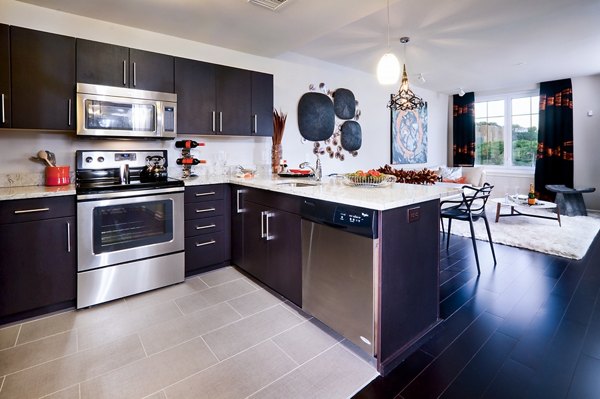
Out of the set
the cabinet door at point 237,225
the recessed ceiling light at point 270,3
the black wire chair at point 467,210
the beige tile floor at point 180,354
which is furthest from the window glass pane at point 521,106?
the beige tile floor at point 180,354

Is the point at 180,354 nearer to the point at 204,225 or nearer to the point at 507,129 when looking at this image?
the point at 204,225

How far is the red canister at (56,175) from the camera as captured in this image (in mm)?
2541

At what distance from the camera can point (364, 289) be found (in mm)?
1738

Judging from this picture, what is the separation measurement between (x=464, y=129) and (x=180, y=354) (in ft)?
26.1

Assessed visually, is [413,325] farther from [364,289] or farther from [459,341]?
[364,289]

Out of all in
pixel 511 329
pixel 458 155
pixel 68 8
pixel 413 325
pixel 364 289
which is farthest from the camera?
pixel 458 155

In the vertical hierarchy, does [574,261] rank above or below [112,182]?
below

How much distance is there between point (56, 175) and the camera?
2555mm

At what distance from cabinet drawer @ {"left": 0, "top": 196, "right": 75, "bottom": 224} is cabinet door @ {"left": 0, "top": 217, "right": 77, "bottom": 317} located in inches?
1.5

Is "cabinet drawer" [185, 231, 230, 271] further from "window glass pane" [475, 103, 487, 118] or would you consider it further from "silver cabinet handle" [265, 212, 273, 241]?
"window glass pane" [475, 103, 487, 118]

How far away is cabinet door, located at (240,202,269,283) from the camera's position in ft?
8.82

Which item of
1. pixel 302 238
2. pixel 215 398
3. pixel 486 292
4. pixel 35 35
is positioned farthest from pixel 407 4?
pixel 215 398

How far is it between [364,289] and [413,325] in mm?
492

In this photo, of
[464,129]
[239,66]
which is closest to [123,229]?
[239,66]
